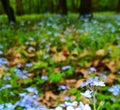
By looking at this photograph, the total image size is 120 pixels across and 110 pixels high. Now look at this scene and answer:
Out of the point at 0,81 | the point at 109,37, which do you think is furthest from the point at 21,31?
the point at 0,81

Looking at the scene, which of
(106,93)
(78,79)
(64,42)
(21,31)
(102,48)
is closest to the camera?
(106,93)

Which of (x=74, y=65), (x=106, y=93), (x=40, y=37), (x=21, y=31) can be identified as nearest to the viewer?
(x=106, y=93)

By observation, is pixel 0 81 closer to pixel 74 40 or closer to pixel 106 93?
pixel 106 93

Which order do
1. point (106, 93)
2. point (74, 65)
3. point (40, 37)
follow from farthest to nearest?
point (40, 37) < point (74, 65) < point (106, 93)

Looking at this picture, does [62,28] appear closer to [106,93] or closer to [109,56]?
[109,56]

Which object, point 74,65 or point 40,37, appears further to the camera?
point 40,37

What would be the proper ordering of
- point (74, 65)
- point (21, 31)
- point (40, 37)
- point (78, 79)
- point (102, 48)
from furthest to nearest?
point (21, 31), point (40, 37), point (102, 48), point (74, 65), point (78, 79)

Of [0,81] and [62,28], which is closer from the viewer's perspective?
[0,81]

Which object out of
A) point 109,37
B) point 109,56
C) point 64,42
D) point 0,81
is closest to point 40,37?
point 64,42
